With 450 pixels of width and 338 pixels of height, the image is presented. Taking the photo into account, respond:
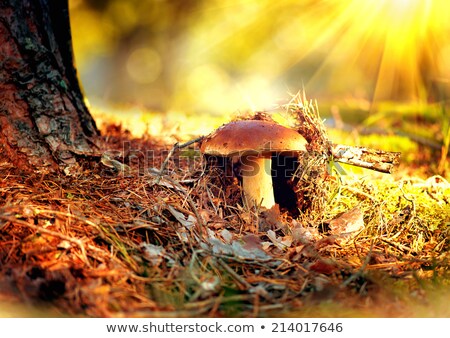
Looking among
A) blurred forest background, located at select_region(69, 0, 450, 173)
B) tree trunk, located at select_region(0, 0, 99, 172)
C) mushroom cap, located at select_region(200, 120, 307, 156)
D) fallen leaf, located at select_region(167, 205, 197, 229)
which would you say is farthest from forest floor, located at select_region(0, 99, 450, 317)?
blurred forest background, located at select_region(69, 0, 450, 173)

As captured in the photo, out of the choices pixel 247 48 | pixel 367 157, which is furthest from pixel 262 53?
pixel 367 157

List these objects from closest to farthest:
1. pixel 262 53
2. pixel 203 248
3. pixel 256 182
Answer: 1. pixel 203 248
2. pixel 256 182
3. pixel 262 53

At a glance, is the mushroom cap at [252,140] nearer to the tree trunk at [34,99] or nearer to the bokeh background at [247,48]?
the tree trunk at [34,99]

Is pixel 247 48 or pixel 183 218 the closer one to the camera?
pixel 183 218

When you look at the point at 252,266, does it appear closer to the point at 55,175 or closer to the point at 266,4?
the point at 55,175

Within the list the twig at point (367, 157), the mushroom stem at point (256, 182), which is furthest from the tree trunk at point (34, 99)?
the twig at point (367, 157)

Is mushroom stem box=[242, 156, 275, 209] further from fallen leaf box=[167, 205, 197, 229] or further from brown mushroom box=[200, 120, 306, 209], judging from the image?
fallen leaf box=[167, 205, 197, 229]

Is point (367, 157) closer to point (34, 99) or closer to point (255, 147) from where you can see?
point (255, 147)
